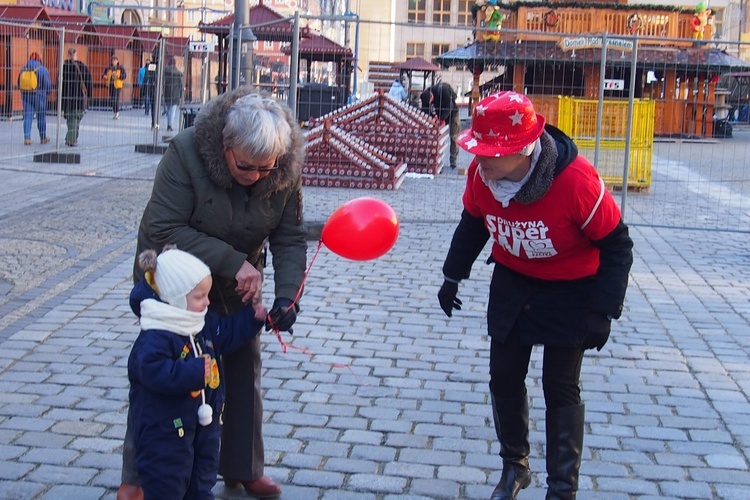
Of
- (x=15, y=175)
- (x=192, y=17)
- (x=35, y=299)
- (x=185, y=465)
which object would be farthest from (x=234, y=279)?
(x=192, y=17)

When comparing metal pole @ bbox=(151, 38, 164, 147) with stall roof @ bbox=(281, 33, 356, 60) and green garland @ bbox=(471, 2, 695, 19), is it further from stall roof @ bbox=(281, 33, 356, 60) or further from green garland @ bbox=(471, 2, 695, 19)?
green garland @ bbox=(471, 2, 695, 19)

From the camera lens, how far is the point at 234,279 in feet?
11.8

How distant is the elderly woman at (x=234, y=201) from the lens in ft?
11.2

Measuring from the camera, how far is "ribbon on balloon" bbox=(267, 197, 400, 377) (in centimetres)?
372

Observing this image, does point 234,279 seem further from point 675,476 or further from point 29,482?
point 675,476

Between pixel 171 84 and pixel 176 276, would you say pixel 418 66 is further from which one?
pixel 176 276

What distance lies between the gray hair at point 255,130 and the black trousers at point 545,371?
124 cm

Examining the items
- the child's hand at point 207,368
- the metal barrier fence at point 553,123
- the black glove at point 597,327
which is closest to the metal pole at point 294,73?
the metal barrier fence at point 553,123

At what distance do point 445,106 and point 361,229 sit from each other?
46.2 feet

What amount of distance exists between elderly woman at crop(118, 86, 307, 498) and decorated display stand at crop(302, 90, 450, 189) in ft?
33.9

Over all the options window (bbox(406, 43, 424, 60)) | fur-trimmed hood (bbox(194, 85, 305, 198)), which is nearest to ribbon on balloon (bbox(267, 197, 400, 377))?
fur-trimmed hood (bbox(194, 85, 305, 198))

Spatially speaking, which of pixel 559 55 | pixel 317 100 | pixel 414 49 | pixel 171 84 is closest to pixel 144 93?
pixel 171 84

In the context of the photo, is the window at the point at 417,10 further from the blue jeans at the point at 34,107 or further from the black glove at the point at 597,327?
the black glove at the point at 597,327

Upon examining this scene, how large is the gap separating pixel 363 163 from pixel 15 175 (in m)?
5.06
